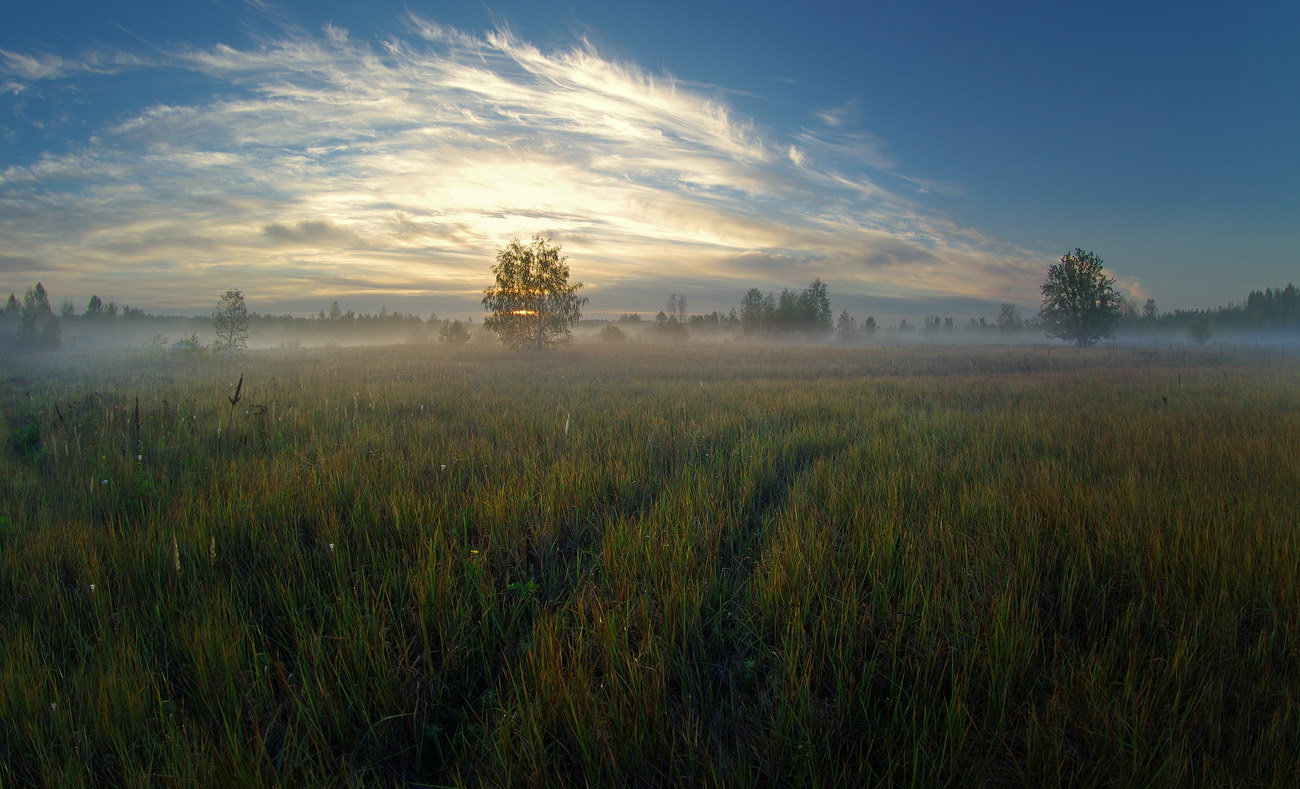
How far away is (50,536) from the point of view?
3527 millimetres

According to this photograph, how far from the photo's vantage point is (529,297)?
3822 cm

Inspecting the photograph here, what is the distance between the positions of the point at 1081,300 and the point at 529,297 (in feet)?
193

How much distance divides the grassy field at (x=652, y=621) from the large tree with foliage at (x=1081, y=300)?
64.9 metres

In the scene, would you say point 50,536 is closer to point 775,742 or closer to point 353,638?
point 353,638

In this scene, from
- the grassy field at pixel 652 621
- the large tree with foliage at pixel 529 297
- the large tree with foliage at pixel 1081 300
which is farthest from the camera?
the large tree with foliage at pixel 1081 300

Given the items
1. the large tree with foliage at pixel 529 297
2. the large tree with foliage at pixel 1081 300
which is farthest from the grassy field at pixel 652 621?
the large tree with foliage at pixel 1081 300

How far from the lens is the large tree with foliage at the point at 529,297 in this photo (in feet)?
123

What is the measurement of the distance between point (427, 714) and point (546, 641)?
548mm

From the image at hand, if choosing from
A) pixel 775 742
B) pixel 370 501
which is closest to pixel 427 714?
pixel 775 742

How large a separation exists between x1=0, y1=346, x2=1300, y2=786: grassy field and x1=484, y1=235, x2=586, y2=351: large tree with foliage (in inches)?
1314

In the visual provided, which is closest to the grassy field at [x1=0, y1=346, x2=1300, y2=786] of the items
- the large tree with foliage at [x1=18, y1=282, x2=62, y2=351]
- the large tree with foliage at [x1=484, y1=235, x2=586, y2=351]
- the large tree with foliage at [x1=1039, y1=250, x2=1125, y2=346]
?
the large tree with foliage at [x1=484, y1=235, x2=586, y2=351]

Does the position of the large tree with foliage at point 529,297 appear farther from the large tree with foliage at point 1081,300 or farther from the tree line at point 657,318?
the large tree with foliage at point 1081,300

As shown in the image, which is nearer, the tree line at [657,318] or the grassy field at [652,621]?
the grassy field at [652,621]

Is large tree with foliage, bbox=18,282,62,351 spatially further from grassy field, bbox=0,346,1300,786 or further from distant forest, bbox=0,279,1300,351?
grassy field, bbox=0,346,1300,786
